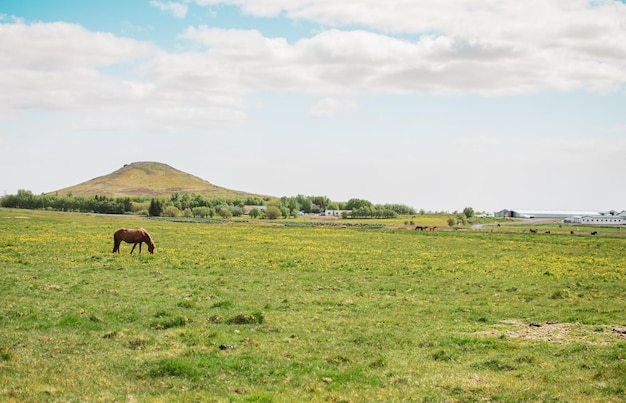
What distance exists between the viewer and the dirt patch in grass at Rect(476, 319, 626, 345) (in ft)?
55.5

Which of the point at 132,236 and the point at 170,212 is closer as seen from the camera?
the point at 132,236

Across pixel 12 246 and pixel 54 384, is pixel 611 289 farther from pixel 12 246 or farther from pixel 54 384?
pixel 12 246

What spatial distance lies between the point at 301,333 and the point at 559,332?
913 centimetres

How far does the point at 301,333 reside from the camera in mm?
17203

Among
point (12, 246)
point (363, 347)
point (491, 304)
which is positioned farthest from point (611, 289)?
point (12, 246)

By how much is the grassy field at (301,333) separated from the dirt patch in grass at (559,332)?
7cm

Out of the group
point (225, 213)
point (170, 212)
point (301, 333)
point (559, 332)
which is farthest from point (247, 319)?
point (225, 213)

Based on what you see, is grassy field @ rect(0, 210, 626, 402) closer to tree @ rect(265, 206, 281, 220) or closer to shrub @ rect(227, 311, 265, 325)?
shrub @ rect(227, 311, 265, 325)

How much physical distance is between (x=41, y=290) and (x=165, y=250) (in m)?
21.4

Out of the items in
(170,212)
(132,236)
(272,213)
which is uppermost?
(272,213)

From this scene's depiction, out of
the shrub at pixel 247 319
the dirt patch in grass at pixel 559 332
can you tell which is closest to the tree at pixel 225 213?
the shrub at pixel 247 319

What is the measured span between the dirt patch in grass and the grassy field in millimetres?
71

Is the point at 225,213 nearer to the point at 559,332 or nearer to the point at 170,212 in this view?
the point at 170,212

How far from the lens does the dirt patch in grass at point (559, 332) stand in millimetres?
16922
